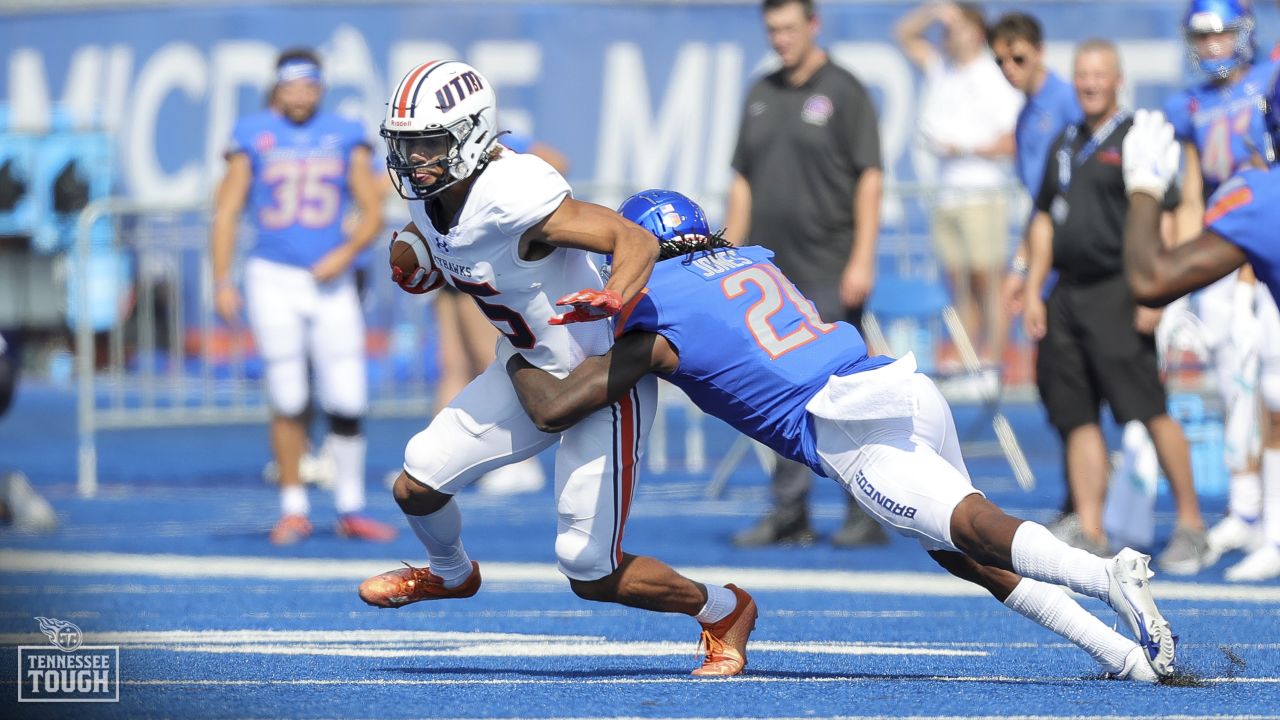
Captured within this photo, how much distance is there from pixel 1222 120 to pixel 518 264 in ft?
12.8

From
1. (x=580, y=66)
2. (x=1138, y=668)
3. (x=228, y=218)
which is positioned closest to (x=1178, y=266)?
(x=1138, y=668)

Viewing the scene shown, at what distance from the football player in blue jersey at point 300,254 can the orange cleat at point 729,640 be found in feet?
14.1

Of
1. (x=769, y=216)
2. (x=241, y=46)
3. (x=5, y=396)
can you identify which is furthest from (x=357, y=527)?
(x=241, y=46)

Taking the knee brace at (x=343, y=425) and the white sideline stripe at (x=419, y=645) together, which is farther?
the knee brace at (x=343, y=425)

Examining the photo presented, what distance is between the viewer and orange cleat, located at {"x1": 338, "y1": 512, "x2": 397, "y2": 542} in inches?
386

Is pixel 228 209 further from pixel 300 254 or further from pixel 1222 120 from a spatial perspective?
pixel 1222 120

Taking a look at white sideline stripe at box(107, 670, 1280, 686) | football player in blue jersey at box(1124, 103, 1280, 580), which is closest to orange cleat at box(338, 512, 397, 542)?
white sideline stripe at box(107, 670, 1280, 686)

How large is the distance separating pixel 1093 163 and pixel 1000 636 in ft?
9.25

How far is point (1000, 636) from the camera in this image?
6629mm

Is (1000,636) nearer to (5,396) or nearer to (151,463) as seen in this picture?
(5,396)

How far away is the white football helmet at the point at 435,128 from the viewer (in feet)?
17.9

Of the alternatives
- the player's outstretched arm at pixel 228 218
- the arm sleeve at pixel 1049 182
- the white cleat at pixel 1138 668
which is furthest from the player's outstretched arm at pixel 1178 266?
the player's outstretched arm at pixel 228 218

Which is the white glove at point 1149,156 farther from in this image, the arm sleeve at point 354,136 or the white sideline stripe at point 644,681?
the arm sleeve at point 354,136

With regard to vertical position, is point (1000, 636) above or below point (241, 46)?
below
